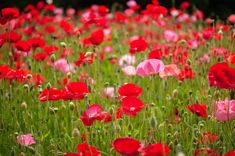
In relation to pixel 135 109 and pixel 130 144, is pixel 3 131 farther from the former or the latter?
pixel 130 144

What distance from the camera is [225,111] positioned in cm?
175

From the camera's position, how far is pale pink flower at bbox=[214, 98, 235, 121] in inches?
68.6

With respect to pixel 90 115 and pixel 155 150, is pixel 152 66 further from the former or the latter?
pixel 155 150

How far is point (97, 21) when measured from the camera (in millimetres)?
2717

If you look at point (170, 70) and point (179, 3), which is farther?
point (179, 3)

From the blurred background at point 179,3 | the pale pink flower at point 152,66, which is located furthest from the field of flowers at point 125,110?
the blurred background at point 179,3

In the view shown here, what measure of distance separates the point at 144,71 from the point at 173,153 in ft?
1.49

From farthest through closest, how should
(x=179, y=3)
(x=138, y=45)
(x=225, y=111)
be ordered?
1. (x=179, y=3)
2. (x=138, y=45)
3. (x=225, y=111)

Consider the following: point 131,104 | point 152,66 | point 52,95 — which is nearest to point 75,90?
point 52,95

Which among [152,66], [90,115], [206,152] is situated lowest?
[206,152]

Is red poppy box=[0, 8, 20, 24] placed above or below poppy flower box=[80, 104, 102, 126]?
above

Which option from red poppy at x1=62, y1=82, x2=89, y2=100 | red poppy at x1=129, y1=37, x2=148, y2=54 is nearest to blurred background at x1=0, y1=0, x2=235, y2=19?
red poppy at x1=129, y1=37, x2=148, y2=54

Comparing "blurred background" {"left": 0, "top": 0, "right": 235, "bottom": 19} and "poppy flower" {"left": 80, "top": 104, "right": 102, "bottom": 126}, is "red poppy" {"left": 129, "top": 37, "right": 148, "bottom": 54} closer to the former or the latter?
"poppy flower" {"left": 80, "top": 104, "right": 102, "bottom": 126}

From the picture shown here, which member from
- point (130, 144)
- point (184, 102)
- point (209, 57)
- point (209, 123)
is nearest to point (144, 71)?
point (209, 123)
